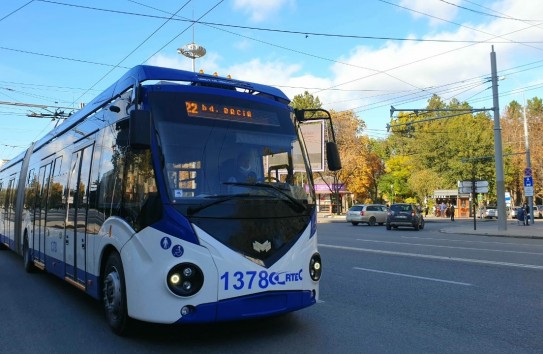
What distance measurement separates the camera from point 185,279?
4730 millimetres

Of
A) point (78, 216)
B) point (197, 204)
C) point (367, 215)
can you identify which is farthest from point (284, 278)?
point (367, 215)

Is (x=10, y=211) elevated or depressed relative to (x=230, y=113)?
depressed

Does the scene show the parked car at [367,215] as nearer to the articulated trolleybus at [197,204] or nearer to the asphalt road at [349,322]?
the asphalt road at [349,322]

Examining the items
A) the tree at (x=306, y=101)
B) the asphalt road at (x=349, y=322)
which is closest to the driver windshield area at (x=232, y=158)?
the asphalt road at (x=349, y=322)

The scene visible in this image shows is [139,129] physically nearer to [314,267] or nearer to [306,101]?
[314,267]

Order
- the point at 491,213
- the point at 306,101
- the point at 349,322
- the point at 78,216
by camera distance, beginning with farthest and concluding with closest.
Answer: the point at 306,101
the point at 491,213
the point at 78,216
the point at 349,322

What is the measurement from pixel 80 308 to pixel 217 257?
10.7ft

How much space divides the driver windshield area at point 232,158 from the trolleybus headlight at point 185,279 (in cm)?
55

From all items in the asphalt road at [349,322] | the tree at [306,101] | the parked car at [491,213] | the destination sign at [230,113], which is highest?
the tree at [306,101]

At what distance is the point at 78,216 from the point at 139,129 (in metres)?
2.96

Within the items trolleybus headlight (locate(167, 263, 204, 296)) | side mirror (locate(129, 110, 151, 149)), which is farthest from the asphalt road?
side mirror (locate(129, 110, 151, 149))

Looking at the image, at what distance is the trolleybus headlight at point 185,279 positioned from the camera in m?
4.70

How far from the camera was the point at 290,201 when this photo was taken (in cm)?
557

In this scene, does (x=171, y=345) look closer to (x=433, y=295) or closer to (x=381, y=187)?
(x=433, y=295)
